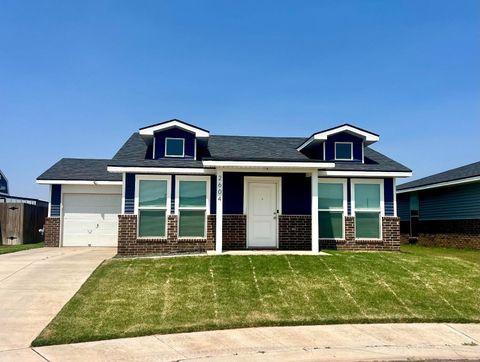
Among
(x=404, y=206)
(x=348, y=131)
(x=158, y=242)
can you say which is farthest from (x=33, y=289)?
(x=404, y=206)

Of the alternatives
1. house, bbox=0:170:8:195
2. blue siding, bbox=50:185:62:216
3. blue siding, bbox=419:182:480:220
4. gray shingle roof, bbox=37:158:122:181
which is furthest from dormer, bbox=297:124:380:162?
house, bbox=0:170:8:195

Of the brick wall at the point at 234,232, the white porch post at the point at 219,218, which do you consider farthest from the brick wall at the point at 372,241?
the white porch post at the point at 219,218

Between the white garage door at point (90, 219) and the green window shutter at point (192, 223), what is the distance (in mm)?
6273

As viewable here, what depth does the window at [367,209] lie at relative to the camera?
50.5 feet

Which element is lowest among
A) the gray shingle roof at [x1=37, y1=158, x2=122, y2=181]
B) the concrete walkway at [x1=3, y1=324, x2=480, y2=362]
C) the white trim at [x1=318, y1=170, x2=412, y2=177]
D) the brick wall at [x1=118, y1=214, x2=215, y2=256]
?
the concrete walkway at [x1=3, y1=324, x2=480, y2=362]

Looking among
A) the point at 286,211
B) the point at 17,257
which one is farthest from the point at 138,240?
the point at 286,211

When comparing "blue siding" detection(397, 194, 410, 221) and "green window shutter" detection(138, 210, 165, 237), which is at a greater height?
"blue siding" detection(397, 194, 410, 221)

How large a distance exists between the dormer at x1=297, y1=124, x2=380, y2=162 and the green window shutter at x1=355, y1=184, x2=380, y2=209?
3.98 feet

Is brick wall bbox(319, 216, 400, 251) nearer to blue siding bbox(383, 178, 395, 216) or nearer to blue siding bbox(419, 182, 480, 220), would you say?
blue siding bbox(383, 178, 395, 216)

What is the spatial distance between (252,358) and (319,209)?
9692 millimetres

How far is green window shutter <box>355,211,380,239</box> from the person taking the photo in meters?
15.4

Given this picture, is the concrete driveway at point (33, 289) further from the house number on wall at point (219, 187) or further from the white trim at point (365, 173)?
the white trim at point (365, 173)

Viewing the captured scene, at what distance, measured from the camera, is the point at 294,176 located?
14961 millimetres

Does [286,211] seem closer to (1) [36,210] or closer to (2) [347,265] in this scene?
(2) [347,265]
